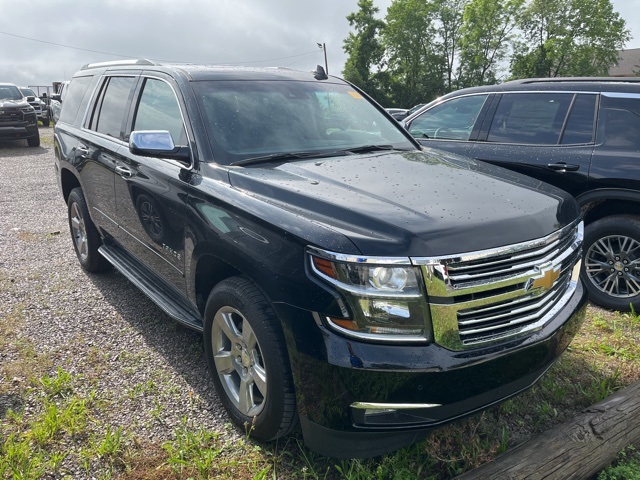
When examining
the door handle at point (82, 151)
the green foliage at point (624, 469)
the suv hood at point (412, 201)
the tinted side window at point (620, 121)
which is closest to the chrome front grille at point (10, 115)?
the door handle at point (82, 151)

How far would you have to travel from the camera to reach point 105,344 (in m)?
3.78

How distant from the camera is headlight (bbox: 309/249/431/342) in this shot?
2.05m

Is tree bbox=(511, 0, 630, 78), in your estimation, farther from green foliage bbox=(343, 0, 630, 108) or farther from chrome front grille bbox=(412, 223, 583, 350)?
chrome front grille bbox=(412, 223, 583, 350)

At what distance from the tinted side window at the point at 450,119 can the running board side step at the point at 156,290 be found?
3197 millimetres

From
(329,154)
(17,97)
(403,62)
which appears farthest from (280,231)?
(403,62)

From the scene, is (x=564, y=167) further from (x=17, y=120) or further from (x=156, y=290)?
(x=17, y=120)

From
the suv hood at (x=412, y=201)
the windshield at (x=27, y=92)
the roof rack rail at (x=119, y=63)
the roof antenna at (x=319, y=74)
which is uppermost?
the windshield at (x=27, y=92)

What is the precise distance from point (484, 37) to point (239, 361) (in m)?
55.9

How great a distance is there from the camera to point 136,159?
3.62 metres

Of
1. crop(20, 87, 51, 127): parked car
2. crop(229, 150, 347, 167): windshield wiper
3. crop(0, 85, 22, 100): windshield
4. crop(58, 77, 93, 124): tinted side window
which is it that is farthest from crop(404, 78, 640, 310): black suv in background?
crop(20, 87, 51, 127): parked car

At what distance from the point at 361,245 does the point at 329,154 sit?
1242 mm

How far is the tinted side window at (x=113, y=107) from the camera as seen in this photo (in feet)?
13.4

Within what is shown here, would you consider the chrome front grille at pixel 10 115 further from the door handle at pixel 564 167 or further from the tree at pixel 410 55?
the tree at pixel 410 55

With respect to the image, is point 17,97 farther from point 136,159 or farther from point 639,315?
point 639,315
